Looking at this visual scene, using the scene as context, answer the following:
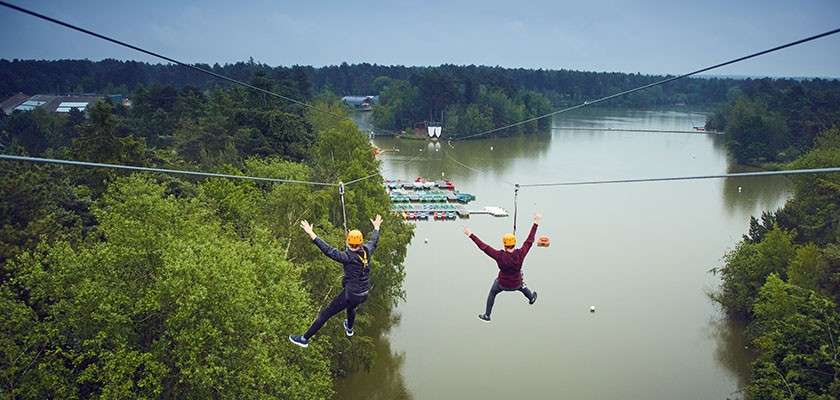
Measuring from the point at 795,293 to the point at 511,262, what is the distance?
615 inches

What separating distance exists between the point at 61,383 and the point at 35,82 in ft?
293

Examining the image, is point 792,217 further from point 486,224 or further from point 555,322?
point 486,224

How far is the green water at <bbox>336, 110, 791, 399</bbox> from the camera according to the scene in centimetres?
2195

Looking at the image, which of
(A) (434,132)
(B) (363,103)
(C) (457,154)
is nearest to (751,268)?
(C) (457,154)

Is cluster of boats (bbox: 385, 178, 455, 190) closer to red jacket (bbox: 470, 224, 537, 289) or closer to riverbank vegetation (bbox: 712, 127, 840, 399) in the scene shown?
riverbank vegetation (bbox: 712, 127, 840, 399)

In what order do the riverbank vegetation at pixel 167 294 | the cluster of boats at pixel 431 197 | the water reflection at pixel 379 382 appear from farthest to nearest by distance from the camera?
the cluster of boats at pixel 431 197 < the water reflection at pixel 379 382 < the riverbank vegetation at pixel 167 294

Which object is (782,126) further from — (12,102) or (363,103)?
(363,103)

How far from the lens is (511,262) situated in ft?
31.4

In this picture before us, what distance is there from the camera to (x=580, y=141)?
8512cm

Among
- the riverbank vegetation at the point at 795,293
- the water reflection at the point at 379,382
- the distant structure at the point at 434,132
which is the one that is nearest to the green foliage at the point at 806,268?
the riverbank vegetation at the point at 795,293

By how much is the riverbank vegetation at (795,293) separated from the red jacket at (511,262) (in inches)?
380

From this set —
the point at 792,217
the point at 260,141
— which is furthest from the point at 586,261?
the point at 260,141

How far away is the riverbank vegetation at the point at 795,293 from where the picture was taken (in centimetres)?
1619

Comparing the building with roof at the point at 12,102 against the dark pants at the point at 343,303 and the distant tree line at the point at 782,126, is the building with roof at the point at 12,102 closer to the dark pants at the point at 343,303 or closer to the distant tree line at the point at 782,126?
the dark pants at the point at 343,303
